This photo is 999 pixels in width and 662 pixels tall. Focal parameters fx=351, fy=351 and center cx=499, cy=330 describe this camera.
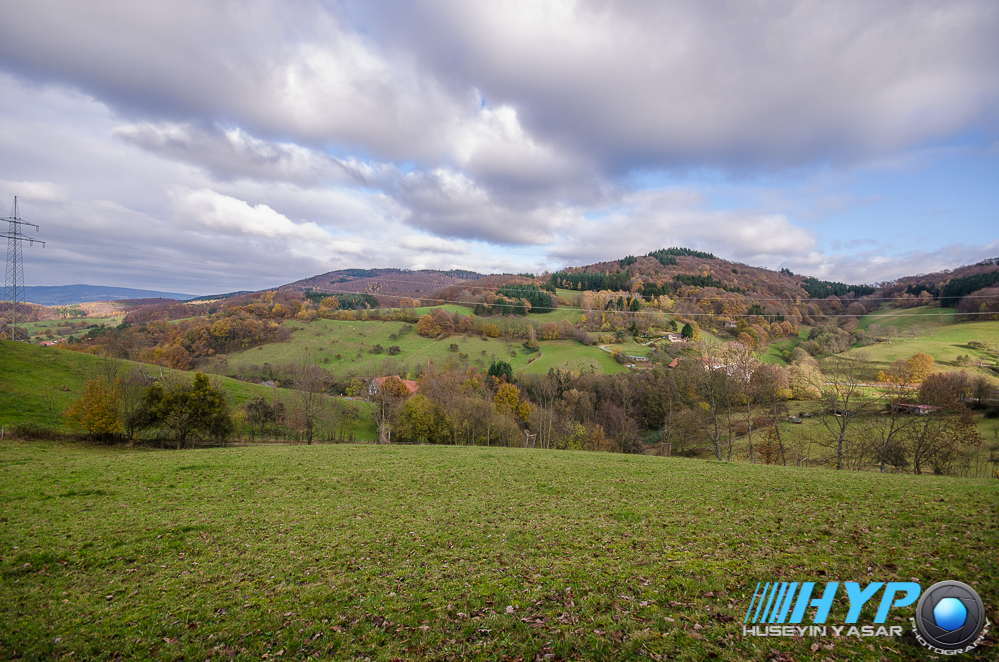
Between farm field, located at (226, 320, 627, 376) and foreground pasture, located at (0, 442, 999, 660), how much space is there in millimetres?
65680

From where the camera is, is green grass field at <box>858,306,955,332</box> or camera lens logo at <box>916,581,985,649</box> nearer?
camera lens logo at <box>916,581,985,649</box>

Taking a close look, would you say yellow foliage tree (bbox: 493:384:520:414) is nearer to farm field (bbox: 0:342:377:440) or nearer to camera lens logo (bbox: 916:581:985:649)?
farm field (bbox: 0:342:377:440)

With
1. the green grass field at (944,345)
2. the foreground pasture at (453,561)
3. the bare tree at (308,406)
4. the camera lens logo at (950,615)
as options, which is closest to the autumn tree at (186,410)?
the bare tree at (308,406)

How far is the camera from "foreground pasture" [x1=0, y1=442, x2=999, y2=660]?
654 centimetres

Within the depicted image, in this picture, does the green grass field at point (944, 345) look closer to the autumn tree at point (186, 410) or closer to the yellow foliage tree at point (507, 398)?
the yellow foliage tree at point (507, 398)

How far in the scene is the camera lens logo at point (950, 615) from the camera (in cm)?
571

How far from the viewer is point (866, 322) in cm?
9719

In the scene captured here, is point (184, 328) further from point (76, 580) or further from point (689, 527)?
point (689, 527)

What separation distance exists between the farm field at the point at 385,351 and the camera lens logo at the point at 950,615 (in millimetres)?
75917

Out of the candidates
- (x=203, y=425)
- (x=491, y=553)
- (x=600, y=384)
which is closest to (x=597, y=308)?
(x=600, y=384)

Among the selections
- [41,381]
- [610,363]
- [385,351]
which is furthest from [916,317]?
[41,381]

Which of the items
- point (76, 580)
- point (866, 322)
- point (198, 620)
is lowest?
point (76, 580)

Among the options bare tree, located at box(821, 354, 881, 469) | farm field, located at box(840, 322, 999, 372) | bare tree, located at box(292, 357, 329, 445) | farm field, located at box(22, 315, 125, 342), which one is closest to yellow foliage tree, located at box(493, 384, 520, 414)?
bare tree, located at box(292, 357, 329, 445)

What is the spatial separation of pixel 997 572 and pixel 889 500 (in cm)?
743
